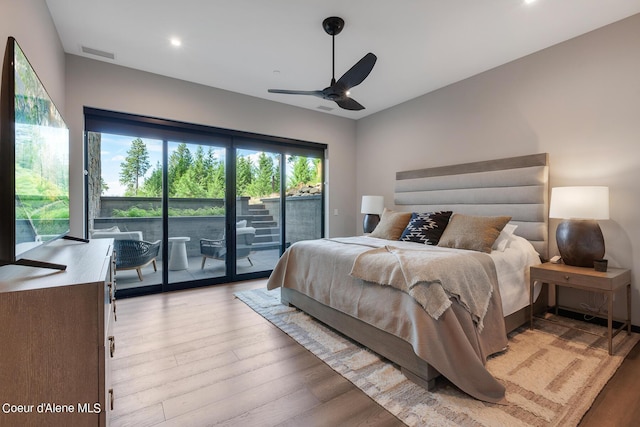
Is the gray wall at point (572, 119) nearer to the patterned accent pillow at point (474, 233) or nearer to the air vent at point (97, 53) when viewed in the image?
the patterned accent pillow at point (474, 233)

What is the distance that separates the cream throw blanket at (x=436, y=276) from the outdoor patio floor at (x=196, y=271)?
280 centimetres

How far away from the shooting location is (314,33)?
114 inches

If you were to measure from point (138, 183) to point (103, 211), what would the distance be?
54 centimetres

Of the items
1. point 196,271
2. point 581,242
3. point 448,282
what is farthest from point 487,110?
point 196,271

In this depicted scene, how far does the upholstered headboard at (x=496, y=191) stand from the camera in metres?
3.14

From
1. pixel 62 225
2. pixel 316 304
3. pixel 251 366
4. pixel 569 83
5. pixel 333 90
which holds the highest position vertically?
pixel 569 83

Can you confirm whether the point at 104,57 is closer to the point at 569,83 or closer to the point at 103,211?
the point at 103,211

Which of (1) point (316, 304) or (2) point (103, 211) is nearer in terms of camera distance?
(1) point (316, 304)

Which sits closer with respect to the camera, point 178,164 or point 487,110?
point 487,110

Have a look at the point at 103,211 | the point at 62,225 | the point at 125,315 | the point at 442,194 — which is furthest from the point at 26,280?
the point at 442,194

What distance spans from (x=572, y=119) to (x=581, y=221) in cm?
112

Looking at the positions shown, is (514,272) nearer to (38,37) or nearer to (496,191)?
(496,191)

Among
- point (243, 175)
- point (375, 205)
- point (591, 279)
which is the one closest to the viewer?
point (591, 279)

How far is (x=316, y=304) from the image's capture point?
291 cm
